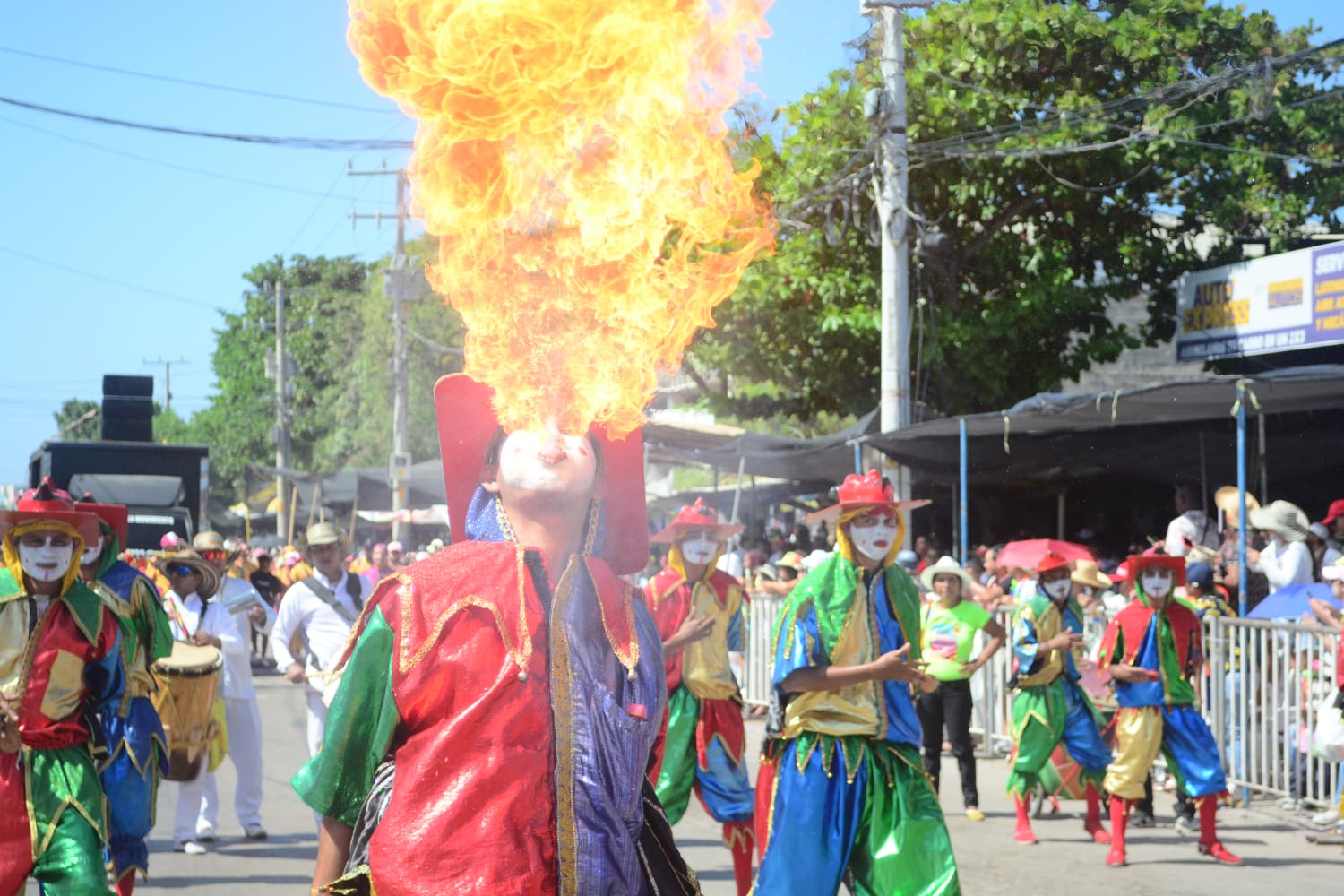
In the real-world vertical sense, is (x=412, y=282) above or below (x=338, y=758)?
above

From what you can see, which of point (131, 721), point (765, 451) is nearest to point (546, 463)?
point (131, 721)

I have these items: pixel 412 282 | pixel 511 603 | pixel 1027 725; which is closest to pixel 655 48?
pixel 511 603

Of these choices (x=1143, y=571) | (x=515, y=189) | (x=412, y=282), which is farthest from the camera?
(x=412, y=282)

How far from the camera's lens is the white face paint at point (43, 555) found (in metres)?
6.58

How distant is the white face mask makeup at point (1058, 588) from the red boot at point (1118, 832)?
1.54 meters

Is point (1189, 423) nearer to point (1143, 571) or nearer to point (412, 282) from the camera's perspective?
point (1143, 571)

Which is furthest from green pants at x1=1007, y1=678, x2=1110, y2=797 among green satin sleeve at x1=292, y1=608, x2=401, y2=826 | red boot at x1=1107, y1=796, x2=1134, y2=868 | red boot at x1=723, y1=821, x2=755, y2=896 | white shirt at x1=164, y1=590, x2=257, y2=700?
green satin sleeve at x1=292, y1=608, x2=401, y2=826

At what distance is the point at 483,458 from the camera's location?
12.4 feet

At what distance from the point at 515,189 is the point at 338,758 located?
1.32 meters

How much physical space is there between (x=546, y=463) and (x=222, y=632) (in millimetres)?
7928

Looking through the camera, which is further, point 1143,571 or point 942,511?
point 942,511

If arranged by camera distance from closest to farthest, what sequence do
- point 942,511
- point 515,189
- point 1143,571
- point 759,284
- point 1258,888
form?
point 515,189 → point 1258,888 → point 1143,571 → point 759,284 → point 942,511

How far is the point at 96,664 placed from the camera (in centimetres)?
675

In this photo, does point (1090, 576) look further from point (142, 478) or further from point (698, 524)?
point (142, 478)
